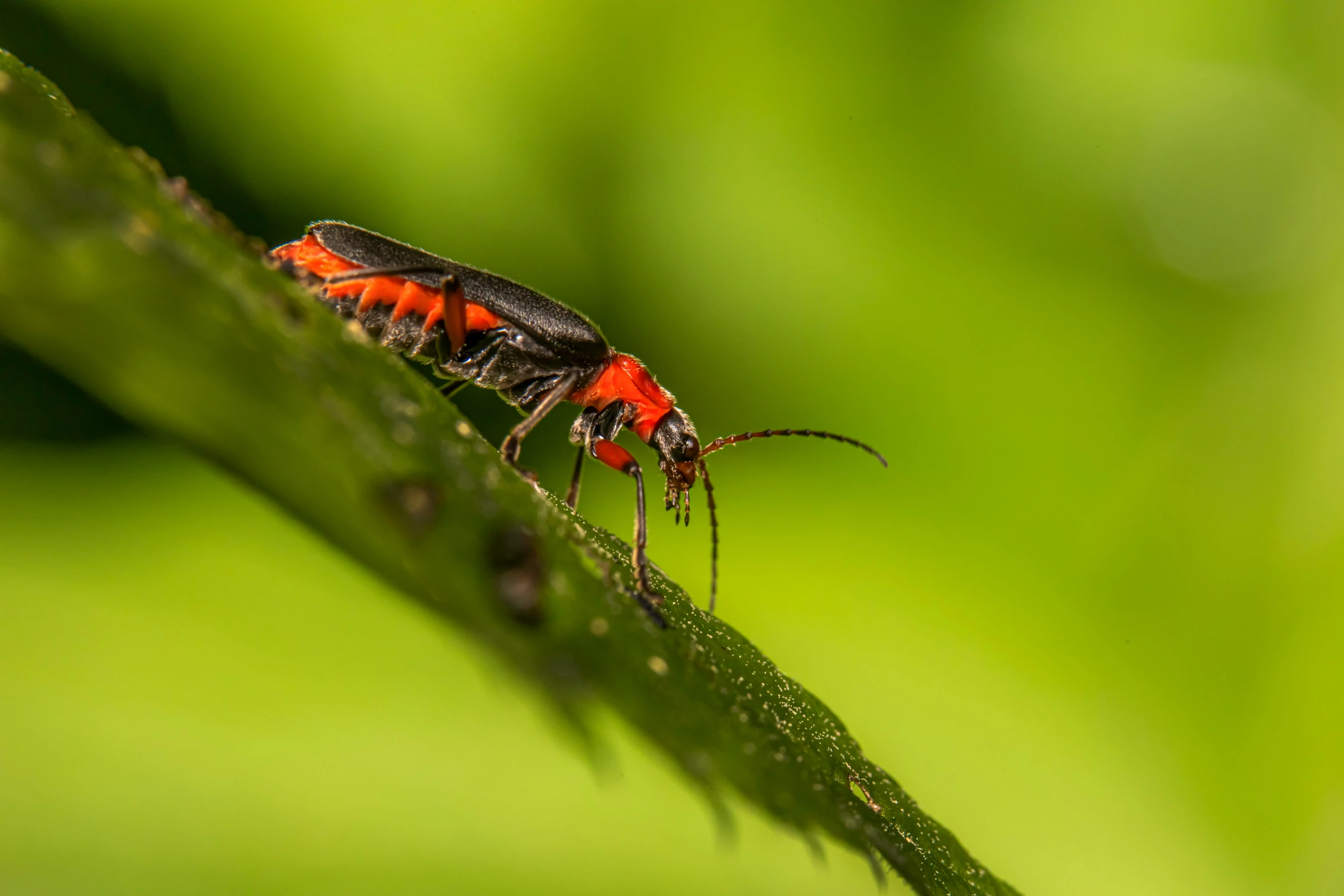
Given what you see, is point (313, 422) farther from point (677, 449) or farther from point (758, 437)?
point (758, 437)

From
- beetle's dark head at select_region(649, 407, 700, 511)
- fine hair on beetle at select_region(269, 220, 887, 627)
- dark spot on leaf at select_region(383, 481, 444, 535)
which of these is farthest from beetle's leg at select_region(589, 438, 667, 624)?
dark spot on leaf at select_region(383, 481, 444, 535)

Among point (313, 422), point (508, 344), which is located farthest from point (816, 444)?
point (313, 422)

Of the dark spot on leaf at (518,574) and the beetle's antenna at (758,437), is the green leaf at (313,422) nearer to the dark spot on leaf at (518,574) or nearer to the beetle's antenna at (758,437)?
the dark spot on leaf at (518,574)

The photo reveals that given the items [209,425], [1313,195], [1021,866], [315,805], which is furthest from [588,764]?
[1313,195]

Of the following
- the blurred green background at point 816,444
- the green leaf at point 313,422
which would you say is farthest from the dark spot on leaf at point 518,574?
the blurred green background at point 816,444

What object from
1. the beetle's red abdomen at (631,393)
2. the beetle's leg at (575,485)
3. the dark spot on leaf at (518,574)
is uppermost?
the dark spot on leaf at (518,574)

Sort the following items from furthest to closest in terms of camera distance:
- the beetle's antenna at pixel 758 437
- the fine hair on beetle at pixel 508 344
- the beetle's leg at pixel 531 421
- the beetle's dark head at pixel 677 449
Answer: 1. the beetle's antenna at pixel 758 437
2. the beetle's dark head at pixel 677 449
3. the fine hair on beetle at pixel 508 344
4. the beetle's leg at pixel 531 421
